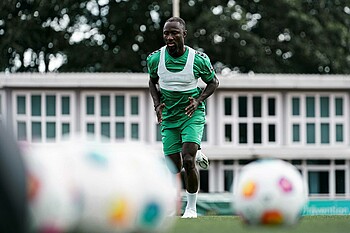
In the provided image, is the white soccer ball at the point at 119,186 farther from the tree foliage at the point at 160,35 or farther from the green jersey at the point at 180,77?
the tree foliage at the point at 160,35

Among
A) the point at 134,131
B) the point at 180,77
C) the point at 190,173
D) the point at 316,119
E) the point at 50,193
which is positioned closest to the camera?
the point at 50,193

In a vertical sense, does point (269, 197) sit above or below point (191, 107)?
above

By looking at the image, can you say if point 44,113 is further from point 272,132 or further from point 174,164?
point 174,164

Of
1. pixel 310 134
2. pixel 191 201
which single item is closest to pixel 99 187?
pixel 191 201

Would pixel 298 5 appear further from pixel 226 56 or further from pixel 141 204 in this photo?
pixel 141 204

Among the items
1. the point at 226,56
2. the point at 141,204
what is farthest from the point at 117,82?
the point at 141,204

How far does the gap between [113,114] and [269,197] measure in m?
33.1

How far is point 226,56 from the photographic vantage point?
163 feet

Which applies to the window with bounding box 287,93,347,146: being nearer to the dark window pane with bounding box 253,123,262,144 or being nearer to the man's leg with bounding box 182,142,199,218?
the dark window pane with bounding box 253,123,262,144

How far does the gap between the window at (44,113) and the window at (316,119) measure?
8.50 metres

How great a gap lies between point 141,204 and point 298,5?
1794 inches

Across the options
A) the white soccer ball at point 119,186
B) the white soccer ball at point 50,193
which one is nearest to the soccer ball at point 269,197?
the white soccer ball at point 119,186

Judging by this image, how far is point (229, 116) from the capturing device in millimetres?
40031

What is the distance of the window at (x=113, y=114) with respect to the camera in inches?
1551
